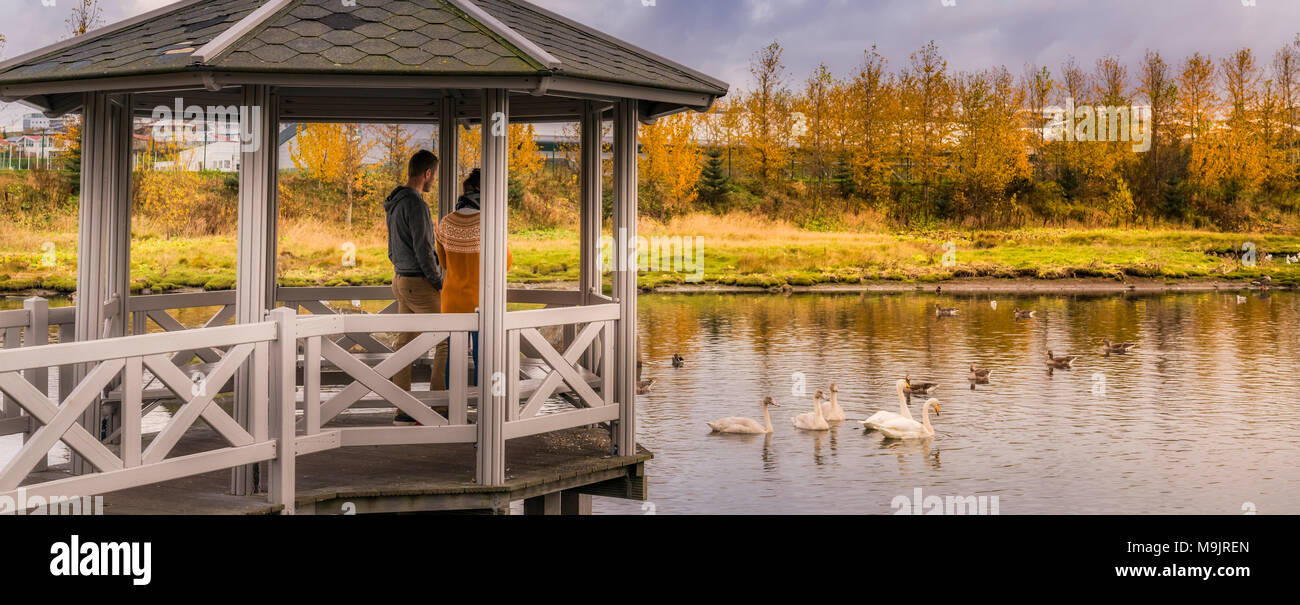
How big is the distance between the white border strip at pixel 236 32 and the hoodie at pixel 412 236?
1.50 m

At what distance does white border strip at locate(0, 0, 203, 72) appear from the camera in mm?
8586

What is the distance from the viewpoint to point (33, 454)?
20.8 feet

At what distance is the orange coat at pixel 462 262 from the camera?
30.9 feet

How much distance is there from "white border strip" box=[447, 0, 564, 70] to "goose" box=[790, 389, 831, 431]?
8.46 meters

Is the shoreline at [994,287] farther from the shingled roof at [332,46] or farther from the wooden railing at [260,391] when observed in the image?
the shingled roof at [332,46]

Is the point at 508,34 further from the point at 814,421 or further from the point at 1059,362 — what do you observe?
the point at 1059,362

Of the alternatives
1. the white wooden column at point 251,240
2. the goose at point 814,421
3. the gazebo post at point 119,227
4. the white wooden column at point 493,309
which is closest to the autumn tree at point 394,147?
the goose at point 814,421

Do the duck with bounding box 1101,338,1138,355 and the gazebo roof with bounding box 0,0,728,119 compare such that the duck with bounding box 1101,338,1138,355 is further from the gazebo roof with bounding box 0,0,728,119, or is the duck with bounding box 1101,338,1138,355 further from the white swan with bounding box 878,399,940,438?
the gazebo roof with bounding box 0,0,728,119

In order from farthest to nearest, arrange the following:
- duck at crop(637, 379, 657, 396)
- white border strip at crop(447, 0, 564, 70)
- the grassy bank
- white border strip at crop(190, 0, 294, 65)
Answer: the grassy bank < duck at crop(637, 379, 657, 396) < white border strip at crop(447, 0, 564, 70) < white border strip at crop(190, 0, 294, 65)

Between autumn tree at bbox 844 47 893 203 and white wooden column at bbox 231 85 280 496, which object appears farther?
autumn tree at bbox 844 47 893 203

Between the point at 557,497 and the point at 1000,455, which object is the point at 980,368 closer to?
the point at 1000,455

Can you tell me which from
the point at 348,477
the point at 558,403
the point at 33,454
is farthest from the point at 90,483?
the point at 558,403

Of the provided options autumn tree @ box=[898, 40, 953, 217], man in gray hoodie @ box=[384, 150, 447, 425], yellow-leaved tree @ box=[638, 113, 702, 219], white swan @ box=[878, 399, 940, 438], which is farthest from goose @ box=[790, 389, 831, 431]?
autumn tree @ box=[898, 40, 953, 217]

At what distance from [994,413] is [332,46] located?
11.6 meters
